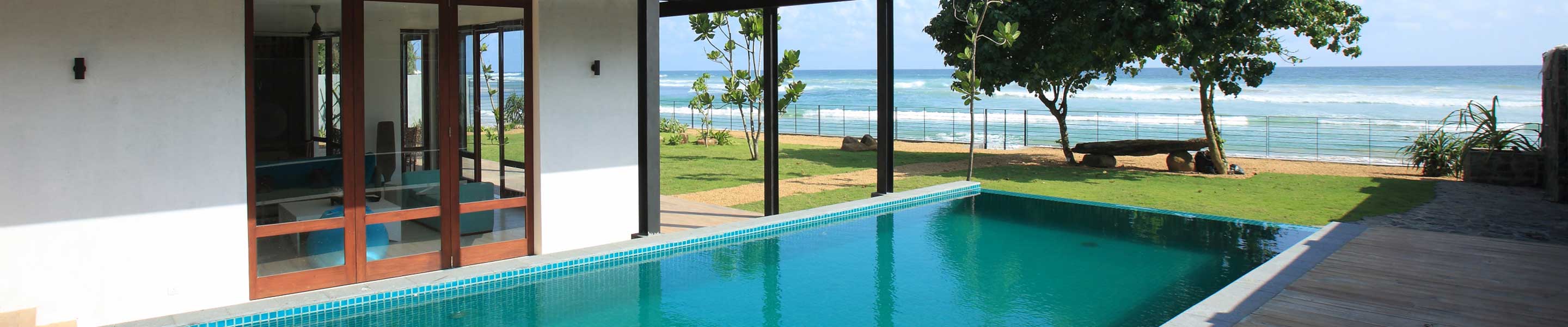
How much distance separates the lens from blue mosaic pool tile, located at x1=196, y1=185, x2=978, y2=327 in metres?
4.70

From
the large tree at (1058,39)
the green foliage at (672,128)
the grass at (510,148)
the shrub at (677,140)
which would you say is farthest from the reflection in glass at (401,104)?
the green foliage at (672,128)

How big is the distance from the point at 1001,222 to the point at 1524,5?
43327 mm

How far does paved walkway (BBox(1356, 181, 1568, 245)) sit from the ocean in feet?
61.8

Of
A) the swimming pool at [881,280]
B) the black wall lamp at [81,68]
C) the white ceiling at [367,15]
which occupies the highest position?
the white ceiling at [367,15]

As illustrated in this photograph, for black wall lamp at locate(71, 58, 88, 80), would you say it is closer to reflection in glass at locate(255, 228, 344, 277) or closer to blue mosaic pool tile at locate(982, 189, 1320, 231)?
reflection in glass at locate(255, 228, 344, 277)

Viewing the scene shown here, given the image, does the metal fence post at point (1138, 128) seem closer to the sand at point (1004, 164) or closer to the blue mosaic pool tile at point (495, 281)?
the sand at point (1004, 164)

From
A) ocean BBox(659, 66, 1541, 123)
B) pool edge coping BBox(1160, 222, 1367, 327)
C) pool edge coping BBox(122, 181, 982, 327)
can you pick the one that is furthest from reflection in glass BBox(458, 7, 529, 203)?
ocean BBox(659, 66, 1541, 123)

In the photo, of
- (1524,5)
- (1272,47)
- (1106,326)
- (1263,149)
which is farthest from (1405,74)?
(1106,326)

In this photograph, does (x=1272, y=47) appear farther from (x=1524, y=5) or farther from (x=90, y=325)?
(x=1524, y=5)

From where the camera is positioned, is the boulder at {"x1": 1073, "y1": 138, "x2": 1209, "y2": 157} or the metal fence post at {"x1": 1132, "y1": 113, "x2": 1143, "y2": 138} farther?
the metal fence post at {"x1": 1132, "y1": 113, "x2": 1143, "y2": 138}

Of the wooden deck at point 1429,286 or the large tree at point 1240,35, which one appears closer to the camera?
the wooden deck at point 1429,286

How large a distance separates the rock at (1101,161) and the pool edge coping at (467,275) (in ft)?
25.1

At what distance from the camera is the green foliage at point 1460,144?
1191 cm

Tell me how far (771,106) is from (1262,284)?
4395 mm
